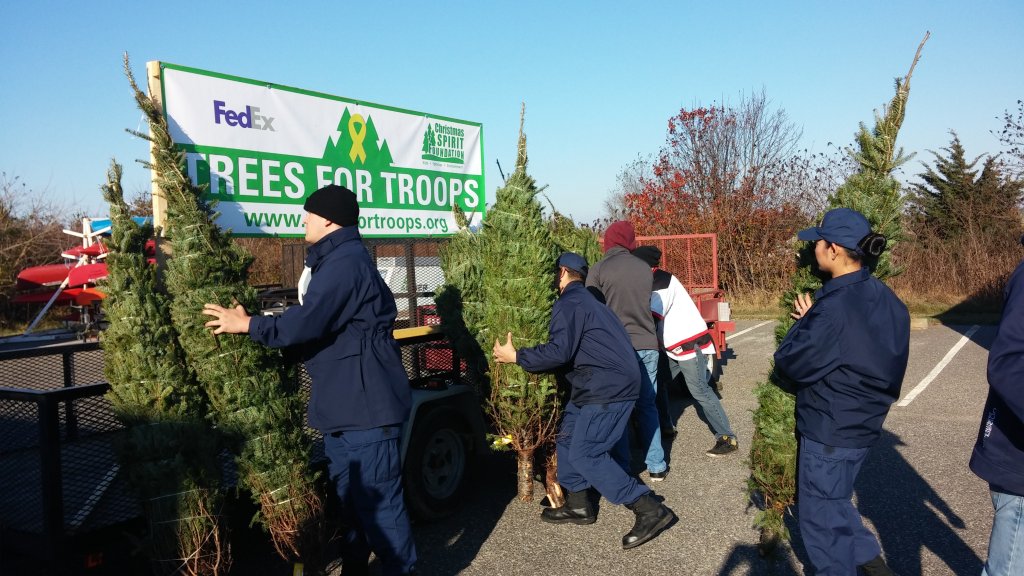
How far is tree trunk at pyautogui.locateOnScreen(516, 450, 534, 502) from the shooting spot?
17.3 feet

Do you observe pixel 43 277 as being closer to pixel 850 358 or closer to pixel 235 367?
pixel 235 367

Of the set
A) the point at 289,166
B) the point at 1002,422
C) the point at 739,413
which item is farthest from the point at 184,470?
the point at 739,413

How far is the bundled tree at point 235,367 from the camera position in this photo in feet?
11.5

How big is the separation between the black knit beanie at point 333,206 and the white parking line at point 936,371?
7.52 m

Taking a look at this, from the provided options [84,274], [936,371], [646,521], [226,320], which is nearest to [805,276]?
[646,521]

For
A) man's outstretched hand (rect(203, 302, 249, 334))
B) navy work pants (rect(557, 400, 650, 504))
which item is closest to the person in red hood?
navy work pants (rect(557, 400, 650, 504))

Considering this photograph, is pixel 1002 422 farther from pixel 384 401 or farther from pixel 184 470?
pixel 184 470

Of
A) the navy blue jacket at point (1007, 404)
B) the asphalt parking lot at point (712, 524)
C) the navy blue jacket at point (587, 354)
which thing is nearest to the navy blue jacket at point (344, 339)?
the navy blue jacket at point (587, 354)

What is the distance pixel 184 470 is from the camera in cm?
339

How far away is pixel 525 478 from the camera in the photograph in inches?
210

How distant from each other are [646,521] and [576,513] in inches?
23.4

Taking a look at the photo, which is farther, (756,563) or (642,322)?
(642,322)

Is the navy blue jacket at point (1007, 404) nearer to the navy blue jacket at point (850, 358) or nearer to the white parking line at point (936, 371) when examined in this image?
the navy blue jacket at point (850, 358)

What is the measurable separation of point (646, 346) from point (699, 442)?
1.67 metres
